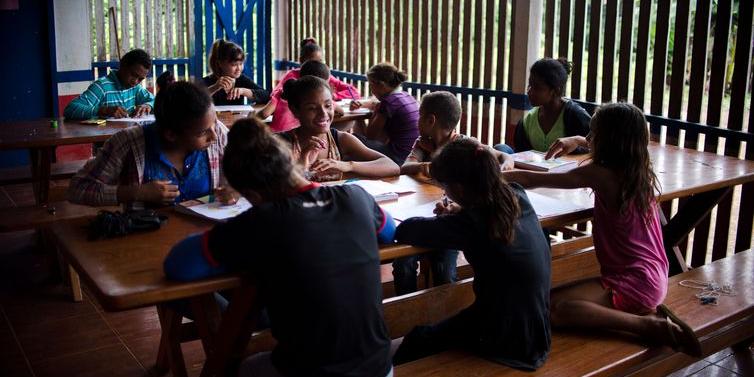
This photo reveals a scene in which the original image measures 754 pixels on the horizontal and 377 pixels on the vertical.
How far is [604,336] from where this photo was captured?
9.37ft

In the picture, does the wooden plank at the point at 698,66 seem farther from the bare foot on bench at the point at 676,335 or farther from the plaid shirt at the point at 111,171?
the plaid shirt at the point at 111,171

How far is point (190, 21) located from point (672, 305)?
763 cm

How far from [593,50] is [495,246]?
352 centimetres

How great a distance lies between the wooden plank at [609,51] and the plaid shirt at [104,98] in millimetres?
3279

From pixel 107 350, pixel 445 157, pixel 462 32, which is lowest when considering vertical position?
pixel 107 350

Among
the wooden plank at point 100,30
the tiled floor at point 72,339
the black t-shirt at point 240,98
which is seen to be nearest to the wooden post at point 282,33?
the wooden plank at point 100,30

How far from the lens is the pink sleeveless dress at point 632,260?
294cm

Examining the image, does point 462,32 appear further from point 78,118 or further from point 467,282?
point 467,282

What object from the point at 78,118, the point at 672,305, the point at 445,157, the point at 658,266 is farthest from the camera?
the point at 78,118

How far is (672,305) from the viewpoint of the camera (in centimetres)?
321

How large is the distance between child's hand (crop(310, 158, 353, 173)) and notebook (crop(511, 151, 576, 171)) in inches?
35.0

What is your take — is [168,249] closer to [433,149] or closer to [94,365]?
[94,365]

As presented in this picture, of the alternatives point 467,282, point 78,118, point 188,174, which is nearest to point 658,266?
point 467,282

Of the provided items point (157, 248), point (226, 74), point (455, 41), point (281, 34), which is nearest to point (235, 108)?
point (226, 74)
